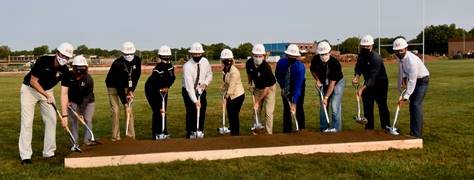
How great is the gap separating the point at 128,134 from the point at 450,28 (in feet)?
426

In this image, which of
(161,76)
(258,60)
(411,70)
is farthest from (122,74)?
(411,70)

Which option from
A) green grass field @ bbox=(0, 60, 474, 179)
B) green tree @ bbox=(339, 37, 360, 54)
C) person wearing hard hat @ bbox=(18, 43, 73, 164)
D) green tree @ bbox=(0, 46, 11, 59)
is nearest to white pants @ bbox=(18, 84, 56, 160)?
person wearing hard hat @ bbox=(18, 43, 73, 164)

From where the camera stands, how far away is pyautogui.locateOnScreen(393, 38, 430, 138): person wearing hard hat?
9469 millimetres

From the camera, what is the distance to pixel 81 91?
31.3ft

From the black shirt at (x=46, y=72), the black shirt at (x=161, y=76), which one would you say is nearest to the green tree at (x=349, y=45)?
the black shirt at (x=161, y=76)

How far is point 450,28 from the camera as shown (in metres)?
127

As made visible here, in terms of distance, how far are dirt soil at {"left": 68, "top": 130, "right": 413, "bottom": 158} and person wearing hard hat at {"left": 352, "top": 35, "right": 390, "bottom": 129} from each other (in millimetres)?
1292

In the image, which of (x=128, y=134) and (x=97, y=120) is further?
(x=97, y=120)

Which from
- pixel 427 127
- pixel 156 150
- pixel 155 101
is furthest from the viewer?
pixel 427 127

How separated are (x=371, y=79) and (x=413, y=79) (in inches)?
37.8

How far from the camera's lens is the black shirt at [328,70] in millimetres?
10273

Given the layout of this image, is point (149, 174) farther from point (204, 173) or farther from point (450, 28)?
point (450, 28)

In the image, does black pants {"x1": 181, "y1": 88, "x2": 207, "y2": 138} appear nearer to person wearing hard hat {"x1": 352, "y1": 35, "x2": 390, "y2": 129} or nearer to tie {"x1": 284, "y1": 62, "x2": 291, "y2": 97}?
tie {"x1": 284, "y1": 62, "x2": 291, "y2": 97}

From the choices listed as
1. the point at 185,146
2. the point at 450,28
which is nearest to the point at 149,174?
the point at 185,146
